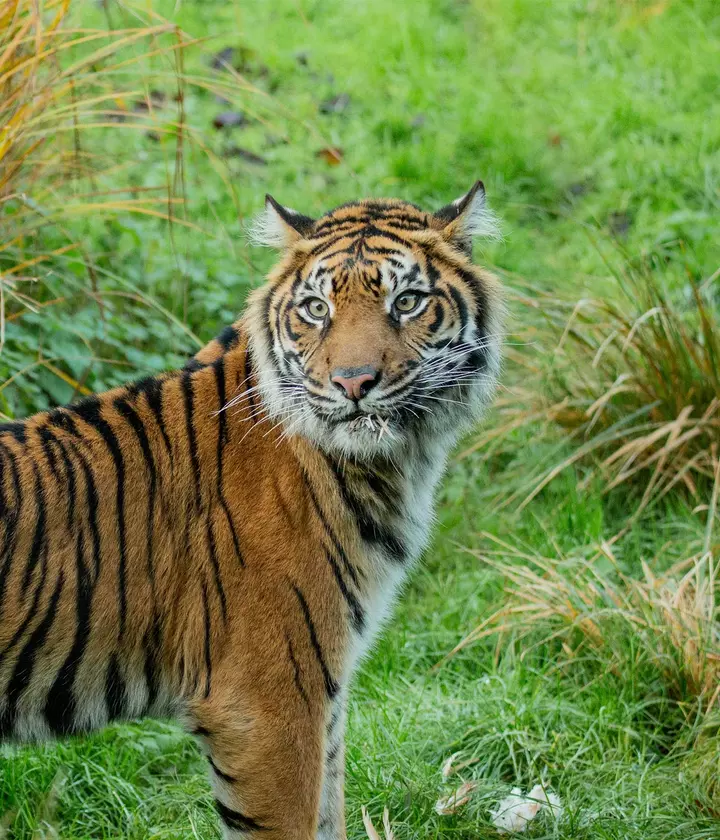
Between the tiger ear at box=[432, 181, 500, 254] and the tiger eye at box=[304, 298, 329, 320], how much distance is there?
456 mm

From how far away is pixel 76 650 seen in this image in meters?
3.04

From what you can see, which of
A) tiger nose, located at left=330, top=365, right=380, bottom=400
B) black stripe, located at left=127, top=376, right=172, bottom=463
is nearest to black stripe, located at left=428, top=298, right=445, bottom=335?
tiger nose, located at left=330, top=365, right=380, bottom=400

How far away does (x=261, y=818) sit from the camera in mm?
3033

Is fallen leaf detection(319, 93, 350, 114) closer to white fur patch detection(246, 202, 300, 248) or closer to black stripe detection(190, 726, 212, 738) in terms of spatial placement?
white fur patch detection(246, 202, 300, 248)

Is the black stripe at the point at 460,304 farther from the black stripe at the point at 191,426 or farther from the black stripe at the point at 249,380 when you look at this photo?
the black stripe at the point at 191,426

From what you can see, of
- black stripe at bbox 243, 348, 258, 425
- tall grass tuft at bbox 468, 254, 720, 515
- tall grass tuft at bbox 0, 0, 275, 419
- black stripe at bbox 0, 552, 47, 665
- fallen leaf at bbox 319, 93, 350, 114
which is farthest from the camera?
fallen leaf at bbox 319, 93, 350, 114

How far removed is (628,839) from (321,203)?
4562mm

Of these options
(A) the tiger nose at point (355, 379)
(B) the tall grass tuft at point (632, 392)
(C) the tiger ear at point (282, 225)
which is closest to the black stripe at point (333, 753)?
(A) the tiger nose at point (355, 379)

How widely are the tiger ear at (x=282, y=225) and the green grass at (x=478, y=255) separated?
3.57 feet

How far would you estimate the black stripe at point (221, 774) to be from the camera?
305cm

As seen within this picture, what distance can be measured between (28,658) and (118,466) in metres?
0.58

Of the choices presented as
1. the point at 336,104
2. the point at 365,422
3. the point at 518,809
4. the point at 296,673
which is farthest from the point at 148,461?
the point at 336,104

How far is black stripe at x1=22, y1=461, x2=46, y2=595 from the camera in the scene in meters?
2.99

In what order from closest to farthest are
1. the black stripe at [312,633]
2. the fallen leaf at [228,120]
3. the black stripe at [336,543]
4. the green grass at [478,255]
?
1. the black stripe at [312,633]
2. the black stripe at [336,543]
3. the green grass at [478,255]
4. the fallen leaf at [228,120]
